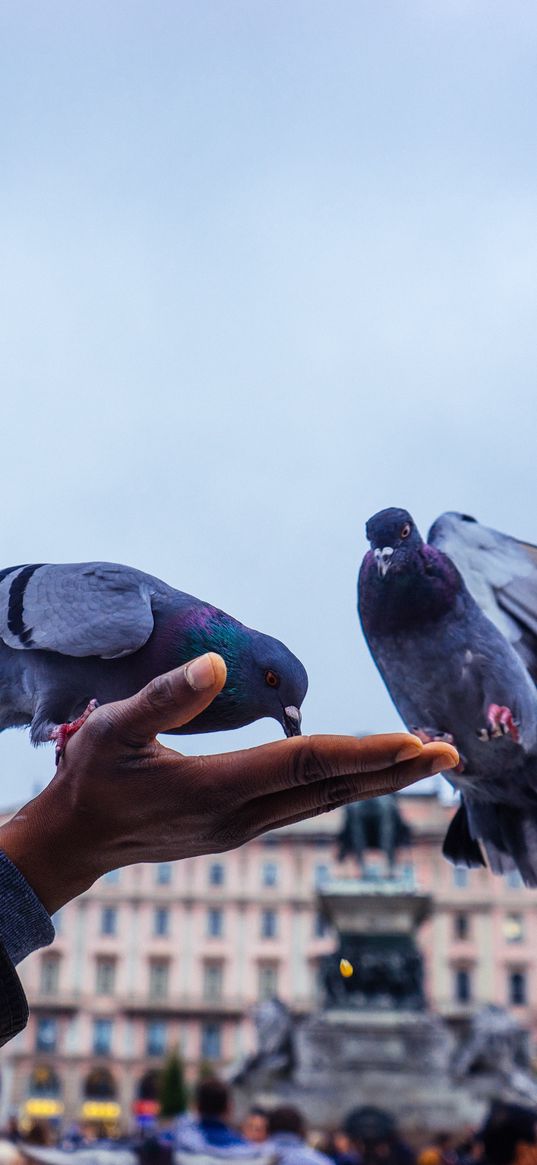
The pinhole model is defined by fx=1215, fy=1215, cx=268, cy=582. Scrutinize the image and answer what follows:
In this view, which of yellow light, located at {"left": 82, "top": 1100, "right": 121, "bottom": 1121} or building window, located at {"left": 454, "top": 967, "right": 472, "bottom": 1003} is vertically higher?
building window, located at {"left": 454, "top": 967, "right": 472, "bottom": 1003}

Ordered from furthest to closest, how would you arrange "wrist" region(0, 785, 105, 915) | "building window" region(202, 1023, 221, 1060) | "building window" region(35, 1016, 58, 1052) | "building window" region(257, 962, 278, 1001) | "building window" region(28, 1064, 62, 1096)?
"building window" region(202, 1023, 221, 1060), "building window" region(257, 962, 278, 1001), "building window" region(35, 1016, 58, 1052), "building window" region(28, 1064, 62, 1096), "wrist" region(0, 785, 105, 915)

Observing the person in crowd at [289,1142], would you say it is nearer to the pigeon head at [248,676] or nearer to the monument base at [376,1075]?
the pigeon head at [248,676]

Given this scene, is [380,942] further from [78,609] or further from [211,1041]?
[211,1041]

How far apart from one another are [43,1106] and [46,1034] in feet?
9.88

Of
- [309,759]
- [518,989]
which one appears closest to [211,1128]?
[309,759]

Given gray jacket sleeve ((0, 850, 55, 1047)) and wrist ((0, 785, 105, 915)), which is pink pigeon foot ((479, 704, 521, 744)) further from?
gray jacket sleeve ((0, 850, 55, 1047))

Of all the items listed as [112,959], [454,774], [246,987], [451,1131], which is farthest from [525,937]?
[454,774]

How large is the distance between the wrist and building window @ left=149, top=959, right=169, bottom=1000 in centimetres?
5656

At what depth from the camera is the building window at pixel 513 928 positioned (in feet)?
177

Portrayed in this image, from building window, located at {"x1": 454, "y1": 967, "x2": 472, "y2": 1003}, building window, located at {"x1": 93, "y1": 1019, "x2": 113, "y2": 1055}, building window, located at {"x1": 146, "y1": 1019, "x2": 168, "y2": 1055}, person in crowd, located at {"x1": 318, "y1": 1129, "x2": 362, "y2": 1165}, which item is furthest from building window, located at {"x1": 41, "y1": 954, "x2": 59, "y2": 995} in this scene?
person in crowd, located at {"x1": 318, "y1": 1129, "x2": 362, "y2": 1165}

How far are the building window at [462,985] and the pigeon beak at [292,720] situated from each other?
5480 centimetres

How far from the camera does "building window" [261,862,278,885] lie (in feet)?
183

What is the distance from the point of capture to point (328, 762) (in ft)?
7.06

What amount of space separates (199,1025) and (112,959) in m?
5.10
